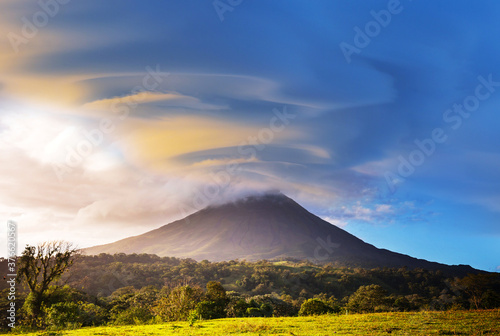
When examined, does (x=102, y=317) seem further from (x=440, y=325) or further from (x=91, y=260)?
(x=91, y=260)

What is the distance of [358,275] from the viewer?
136250 millimetres

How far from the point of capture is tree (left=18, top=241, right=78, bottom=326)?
3794 centimetres

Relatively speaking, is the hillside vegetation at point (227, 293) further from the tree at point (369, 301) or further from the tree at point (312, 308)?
the tree at point (312, 308)

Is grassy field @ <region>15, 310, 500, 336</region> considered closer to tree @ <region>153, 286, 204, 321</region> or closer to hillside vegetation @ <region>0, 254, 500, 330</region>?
hillside vegetation @ <region>0, 254, 500, 330</region>

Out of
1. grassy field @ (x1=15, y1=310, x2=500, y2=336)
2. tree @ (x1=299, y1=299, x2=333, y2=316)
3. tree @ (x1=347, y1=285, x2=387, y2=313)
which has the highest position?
grassy field @ (x1=15, y1=310, x2=500, y2=336)

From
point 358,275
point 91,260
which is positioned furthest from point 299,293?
point 91,260

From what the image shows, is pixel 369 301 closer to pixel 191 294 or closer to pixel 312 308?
pixel 312 308

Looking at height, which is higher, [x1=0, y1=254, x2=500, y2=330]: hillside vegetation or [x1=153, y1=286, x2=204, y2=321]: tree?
[x1=153, y1=286, x2=204, y2=321]: tree

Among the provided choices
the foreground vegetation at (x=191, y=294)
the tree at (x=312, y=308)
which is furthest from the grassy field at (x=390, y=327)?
the tree at (x=312, y=308)

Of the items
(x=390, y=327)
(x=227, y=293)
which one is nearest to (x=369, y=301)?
(x=227, y=293)

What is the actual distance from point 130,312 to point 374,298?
154 ft

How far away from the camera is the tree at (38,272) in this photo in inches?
1494

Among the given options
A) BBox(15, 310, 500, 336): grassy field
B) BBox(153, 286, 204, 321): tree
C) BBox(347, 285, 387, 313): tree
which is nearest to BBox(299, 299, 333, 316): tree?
BBox(153, 286, 204, 321): tree

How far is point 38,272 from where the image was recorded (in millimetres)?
40688
